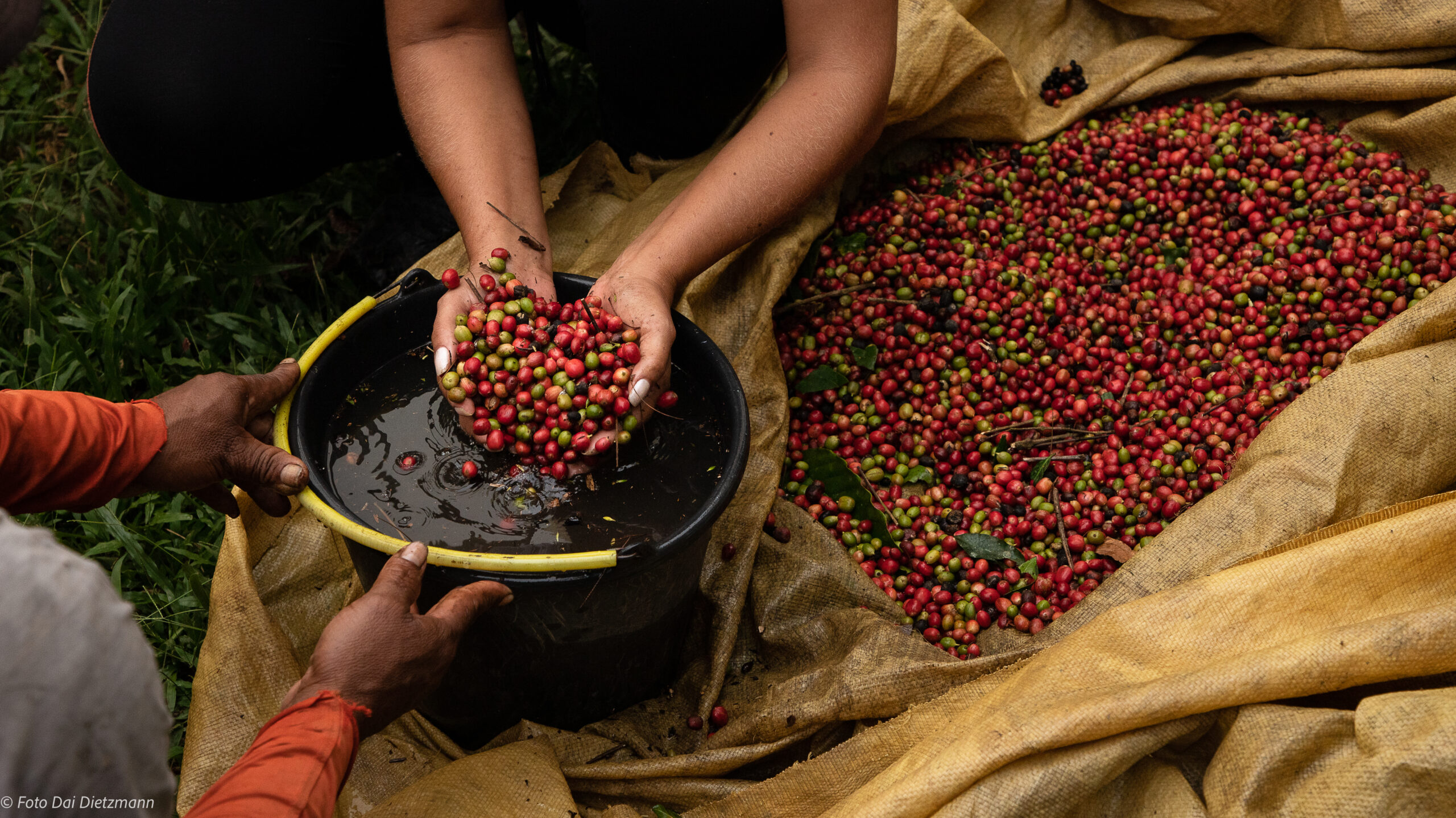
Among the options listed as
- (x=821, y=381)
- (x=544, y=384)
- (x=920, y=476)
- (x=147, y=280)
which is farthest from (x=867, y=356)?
(x=147, y=280)

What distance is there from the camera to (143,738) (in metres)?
1.01

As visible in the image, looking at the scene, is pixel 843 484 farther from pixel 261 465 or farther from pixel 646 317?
pixel 261 465

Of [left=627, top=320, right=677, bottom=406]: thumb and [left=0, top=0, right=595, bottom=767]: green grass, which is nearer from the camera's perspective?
[left=627, top=320, right=677, bottom=406]: thumb

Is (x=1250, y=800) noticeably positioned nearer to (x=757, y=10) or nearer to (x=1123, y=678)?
(x=1123, y=678)

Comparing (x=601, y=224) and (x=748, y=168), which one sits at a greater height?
(x=748, y=168)

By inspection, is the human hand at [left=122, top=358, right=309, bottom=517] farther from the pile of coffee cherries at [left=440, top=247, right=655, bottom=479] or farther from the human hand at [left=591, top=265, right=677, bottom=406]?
the human hand at [left=591, top=265, right=677, bottom=406]

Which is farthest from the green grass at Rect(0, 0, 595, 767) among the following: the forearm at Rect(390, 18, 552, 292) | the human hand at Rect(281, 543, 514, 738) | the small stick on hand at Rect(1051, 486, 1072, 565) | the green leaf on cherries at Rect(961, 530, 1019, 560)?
the small stick on hand at Rect(1051, 486, 1072, 565)

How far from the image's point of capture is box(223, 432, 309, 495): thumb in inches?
78.1

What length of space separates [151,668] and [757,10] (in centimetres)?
242

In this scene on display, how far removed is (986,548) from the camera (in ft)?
8.96

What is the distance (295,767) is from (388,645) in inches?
11.1

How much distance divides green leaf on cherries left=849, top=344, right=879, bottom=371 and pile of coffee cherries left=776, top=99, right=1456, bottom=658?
17mm

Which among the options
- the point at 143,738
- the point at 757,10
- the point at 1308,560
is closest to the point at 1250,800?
the point at 1308,560

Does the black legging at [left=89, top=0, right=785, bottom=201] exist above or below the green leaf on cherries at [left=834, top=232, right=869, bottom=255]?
above
